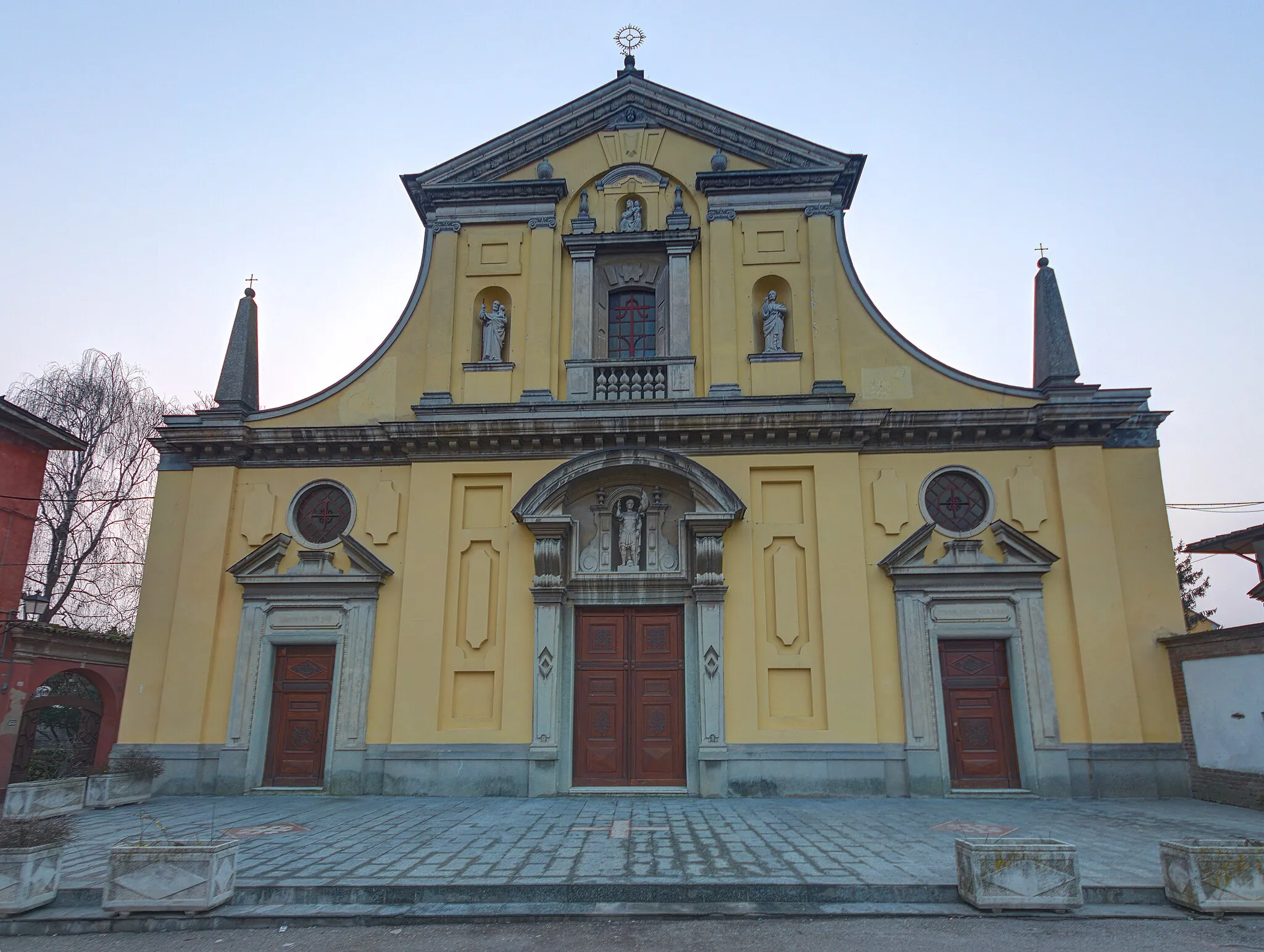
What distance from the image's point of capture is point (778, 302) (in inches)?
599

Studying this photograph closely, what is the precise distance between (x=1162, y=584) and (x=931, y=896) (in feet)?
29.3

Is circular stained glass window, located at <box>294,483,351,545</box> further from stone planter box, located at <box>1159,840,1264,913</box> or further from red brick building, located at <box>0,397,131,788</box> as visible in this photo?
stone planter box, located at <box>1159,840,1264,913</box>

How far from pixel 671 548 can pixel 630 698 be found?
2.57m

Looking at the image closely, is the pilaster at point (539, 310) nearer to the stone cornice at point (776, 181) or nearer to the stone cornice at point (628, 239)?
the stone cornice at point (628, 239)

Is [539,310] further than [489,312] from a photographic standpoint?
No

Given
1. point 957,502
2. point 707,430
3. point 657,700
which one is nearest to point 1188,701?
point 957,502

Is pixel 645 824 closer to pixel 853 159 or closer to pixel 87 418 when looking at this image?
pixel 853 159

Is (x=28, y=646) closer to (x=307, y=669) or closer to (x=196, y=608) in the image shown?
(x=196, y=608)

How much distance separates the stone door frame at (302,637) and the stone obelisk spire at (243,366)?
282 cm

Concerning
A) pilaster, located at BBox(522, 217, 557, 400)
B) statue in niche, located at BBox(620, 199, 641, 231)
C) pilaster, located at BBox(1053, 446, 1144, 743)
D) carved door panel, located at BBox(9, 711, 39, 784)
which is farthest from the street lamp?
pilaster, located at BBox(1053, 446, 1144, 743)

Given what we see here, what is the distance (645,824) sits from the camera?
32.6ft

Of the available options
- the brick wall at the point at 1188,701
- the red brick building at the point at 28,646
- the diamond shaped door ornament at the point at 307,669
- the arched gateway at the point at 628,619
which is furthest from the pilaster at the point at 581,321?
the brick wall at the point at 1188,701

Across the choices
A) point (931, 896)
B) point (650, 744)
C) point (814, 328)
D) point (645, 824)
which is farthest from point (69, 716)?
point (931, 896)

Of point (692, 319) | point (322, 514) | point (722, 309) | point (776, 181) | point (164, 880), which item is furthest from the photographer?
point (776, 181)
